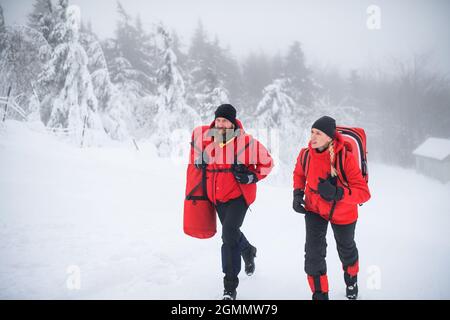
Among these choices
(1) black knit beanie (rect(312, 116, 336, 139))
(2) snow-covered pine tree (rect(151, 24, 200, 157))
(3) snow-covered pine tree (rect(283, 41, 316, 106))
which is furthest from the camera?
(3) snow-covered pine tree (rect(283, 41, 316, 106))

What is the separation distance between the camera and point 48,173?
6391 millimetres

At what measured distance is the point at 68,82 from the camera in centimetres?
1688

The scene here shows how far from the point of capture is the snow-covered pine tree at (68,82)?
1627cm

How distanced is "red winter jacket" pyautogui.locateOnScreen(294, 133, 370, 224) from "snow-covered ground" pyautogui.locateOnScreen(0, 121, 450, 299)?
109 centimetres

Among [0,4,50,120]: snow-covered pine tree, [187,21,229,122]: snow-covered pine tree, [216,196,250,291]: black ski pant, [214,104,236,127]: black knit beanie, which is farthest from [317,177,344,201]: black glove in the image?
[187,21,229,122]: snow-covered pine tree

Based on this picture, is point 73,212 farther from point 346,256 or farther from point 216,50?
point 216,50

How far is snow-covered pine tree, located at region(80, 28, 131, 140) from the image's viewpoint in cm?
1998

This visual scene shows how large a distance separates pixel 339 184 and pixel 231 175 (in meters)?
1.15

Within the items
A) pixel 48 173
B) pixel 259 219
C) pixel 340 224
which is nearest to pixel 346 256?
pixel 340 224

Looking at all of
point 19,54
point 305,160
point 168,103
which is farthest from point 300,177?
point 168,103

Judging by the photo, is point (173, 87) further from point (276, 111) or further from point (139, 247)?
point (139, 247)

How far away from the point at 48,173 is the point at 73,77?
13065 mm

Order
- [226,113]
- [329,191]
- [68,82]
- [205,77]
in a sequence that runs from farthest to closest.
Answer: [205,77]
[68,82]
[226,113]
[329,191]

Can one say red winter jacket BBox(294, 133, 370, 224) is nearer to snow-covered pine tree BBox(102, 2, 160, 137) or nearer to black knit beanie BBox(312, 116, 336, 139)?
black knit beanie BBox(312, 116, 336, 139)
